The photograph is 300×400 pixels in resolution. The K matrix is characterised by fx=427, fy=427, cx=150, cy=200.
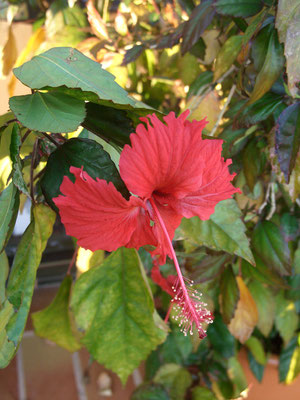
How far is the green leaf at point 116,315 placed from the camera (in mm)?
450

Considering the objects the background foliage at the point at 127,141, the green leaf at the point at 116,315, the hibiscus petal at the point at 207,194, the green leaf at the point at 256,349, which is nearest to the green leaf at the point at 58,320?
the background foliage at the point at 127,141

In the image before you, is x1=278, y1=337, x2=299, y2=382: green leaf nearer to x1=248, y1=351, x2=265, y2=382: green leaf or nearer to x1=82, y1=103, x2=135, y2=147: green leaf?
x1=248, y1=351, x2=265, y2=382: green leaf

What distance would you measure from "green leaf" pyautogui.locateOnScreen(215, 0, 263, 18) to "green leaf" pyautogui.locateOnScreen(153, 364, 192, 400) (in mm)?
714

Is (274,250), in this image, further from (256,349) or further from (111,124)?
(256,349)

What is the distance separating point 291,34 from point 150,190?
21cm

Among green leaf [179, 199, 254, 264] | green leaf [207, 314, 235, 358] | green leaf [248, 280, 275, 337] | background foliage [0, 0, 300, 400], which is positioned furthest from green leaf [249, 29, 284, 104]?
green leaf [207, 314, 235, 358]

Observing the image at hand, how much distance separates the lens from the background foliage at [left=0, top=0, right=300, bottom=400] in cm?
31

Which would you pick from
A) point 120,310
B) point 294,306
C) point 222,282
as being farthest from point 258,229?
point 294,306

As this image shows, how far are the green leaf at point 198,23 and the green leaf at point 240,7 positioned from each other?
0.02 metres

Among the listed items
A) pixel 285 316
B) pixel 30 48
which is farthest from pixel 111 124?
pixel 285 316

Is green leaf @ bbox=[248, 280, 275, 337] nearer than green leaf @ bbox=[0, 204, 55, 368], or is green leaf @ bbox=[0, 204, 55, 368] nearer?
green leaf @ bbox=[0, 204, 55, 368]

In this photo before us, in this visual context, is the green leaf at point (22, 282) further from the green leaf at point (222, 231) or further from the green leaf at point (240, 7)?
the green leaf at point (240, 7)

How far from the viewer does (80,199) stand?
261 mm

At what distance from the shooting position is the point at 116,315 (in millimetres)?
462
